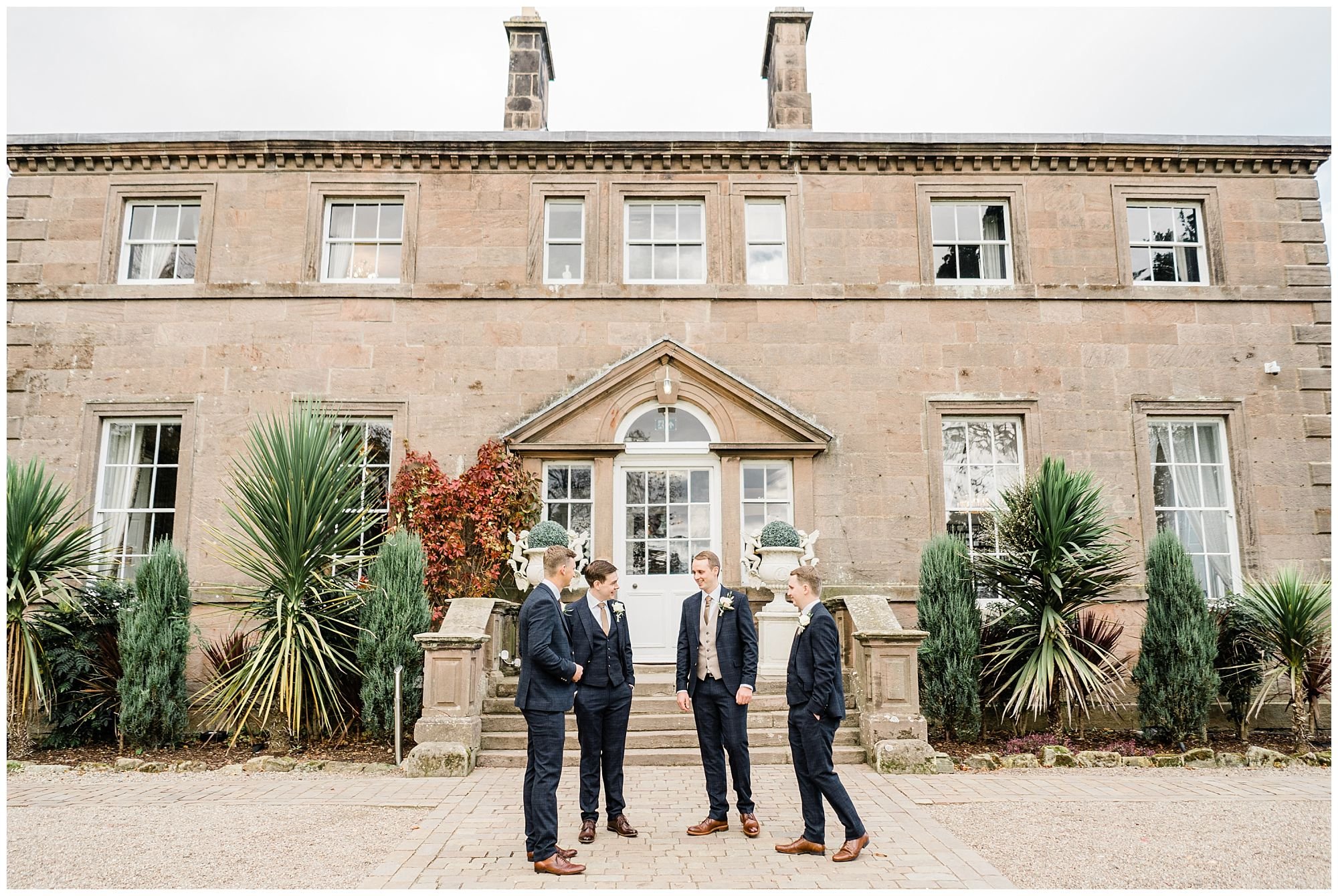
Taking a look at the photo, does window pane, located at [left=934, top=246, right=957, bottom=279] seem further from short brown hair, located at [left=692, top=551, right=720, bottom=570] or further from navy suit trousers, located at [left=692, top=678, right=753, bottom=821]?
navy suit trousers, located at [left=692, top=678, right=753, bottom=821]

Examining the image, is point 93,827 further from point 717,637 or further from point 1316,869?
point 1316,869

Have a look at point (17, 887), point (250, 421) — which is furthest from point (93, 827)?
point (250, 421)

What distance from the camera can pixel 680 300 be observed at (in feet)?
37.6

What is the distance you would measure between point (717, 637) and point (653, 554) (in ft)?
16.2

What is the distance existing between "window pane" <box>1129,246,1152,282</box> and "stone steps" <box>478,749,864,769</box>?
7.47 meters

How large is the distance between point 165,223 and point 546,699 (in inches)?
386

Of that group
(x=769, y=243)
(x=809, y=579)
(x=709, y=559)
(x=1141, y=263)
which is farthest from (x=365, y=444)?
(x=1141, y=263)

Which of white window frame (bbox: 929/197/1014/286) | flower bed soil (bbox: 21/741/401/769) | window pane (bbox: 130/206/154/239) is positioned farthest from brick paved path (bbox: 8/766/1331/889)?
window pane (bbox: 130/206/154/239)

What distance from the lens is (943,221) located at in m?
11.9

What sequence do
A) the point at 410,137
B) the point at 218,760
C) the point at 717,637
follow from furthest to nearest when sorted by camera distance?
1. the point at 410,137
2. the point at 218,760
3. the point at 717,637

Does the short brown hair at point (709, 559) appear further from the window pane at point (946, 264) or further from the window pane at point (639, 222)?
the window pane at point (946, 264)

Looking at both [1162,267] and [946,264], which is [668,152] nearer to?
[946,264]

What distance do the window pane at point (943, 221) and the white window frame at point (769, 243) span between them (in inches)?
76.2

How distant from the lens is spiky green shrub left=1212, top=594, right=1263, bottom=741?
966cm
